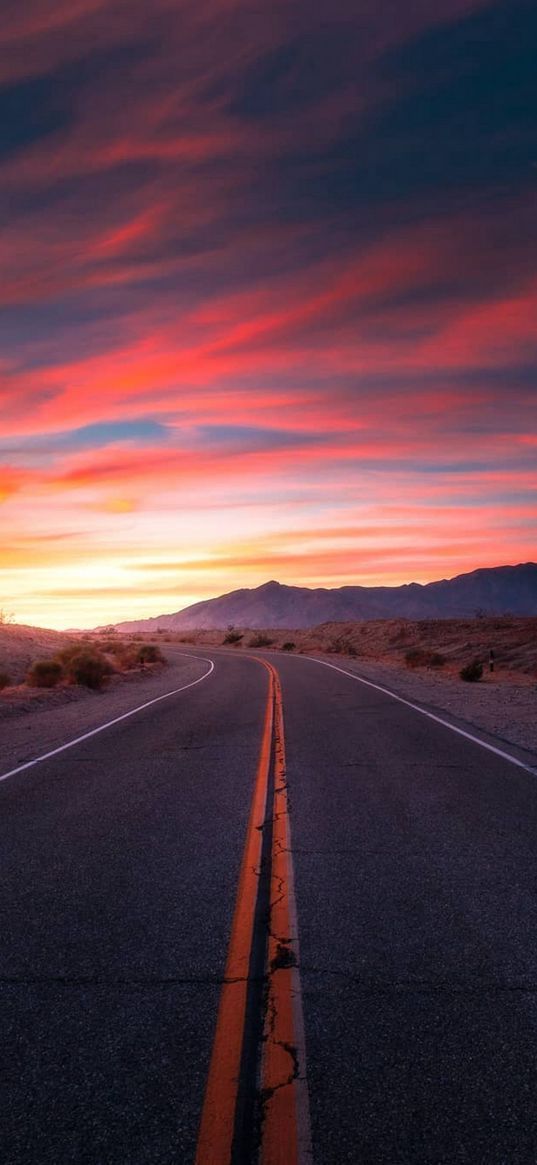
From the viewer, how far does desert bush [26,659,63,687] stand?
24.5 metres

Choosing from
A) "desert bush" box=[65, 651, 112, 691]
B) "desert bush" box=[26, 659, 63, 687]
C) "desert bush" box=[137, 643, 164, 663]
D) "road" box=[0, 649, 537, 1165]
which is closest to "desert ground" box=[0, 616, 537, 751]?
"desert bush" box=[26, 659, 63, 687]

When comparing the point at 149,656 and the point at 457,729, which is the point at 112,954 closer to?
the point at 457,729

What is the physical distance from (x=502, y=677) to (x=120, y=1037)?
26.1 meters

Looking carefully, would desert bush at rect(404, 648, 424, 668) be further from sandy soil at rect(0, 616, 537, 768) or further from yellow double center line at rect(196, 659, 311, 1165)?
yellow double center line at rect(196, 659, 311, 1165)

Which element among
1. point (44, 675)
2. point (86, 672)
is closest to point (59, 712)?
point (44, 675)

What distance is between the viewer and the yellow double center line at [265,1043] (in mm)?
2980

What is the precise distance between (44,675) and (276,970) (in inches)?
841

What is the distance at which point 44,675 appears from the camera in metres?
24.7

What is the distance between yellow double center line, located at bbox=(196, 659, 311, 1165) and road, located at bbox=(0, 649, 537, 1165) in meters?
0.01

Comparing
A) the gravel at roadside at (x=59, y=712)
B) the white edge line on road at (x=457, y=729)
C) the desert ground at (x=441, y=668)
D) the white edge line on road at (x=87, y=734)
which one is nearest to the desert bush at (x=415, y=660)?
the desert ground at (x=441, y=668)

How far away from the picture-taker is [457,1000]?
4.08m


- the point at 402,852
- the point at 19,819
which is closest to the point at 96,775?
the point at 19,819

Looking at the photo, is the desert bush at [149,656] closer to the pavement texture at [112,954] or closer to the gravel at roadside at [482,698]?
the gravel at roadside at [482,698]

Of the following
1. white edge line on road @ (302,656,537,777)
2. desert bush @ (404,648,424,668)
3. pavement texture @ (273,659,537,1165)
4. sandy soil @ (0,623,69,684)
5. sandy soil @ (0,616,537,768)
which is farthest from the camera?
desert bush @ (404,648,424,668)
